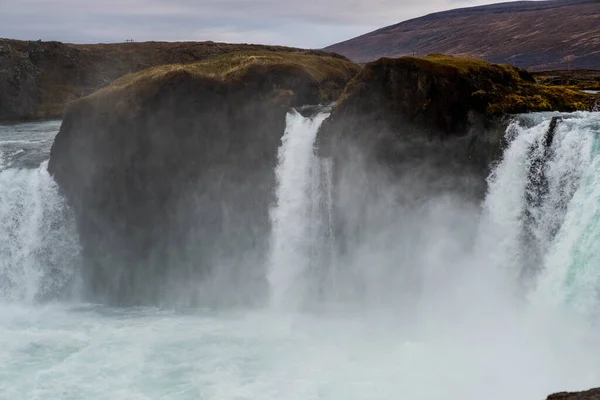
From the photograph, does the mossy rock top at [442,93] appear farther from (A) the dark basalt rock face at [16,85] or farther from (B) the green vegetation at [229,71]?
(A) the dark basalt rock face at [16,85]

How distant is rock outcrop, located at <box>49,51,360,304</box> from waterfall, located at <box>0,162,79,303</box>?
85 cm

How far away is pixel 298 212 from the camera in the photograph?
99.2 ft

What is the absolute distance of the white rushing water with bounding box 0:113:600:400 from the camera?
21.2m

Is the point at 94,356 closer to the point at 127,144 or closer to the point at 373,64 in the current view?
the point at 127,144

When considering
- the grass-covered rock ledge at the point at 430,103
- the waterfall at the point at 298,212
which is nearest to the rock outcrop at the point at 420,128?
the grass-covered rock ledge at the point at 430,103

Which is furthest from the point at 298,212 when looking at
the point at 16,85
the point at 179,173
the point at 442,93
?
the point at 16,85

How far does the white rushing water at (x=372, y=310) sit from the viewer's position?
69.7ft

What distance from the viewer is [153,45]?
230ft

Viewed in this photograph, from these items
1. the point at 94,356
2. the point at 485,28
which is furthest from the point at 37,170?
the point at 485,28

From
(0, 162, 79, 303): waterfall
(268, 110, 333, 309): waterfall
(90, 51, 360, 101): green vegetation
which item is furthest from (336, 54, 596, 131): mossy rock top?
(0, 162, 79, 303): waterfall

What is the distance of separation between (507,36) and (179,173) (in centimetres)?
12968

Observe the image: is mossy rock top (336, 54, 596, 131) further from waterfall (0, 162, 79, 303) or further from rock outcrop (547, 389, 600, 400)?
rock outcrop (547, 389, 600, 400)

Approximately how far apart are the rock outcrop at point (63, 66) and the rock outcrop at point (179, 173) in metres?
25.8

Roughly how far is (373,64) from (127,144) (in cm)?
1305
